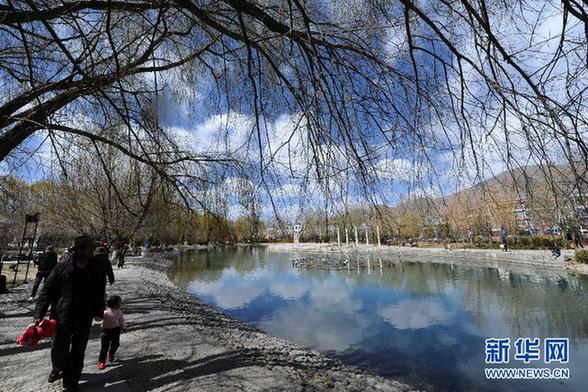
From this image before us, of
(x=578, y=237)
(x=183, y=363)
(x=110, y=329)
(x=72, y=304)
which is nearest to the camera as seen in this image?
(x=578, y=237)

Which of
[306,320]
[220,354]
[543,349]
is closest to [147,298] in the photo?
[306,320]

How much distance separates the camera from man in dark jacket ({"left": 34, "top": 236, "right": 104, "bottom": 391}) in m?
3.12

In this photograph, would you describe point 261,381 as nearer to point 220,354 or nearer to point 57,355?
point 220,354

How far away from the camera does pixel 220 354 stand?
549 cm

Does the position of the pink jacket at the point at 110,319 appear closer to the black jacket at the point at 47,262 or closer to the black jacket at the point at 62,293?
the black jacket at the point at 62,293

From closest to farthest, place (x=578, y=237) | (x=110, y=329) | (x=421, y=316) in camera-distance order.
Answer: (x=578, y=237)
(x=110, y=329)
(x=421, y=316)

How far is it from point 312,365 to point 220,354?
1637 millimetres

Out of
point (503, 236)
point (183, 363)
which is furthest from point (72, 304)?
point (503, 236)

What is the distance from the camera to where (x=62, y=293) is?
10.3 feet

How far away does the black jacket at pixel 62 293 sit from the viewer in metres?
3.11

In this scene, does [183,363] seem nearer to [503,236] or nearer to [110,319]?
[110,319]

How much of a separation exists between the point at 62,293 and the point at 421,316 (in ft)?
35.0

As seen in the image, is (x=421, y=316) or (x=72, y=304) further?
(x=421, y=316)

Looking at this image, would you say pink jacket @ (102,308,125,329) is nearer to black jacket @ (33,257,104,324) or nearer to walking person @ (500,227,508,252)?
black jacket @ (33,257,104,324)
